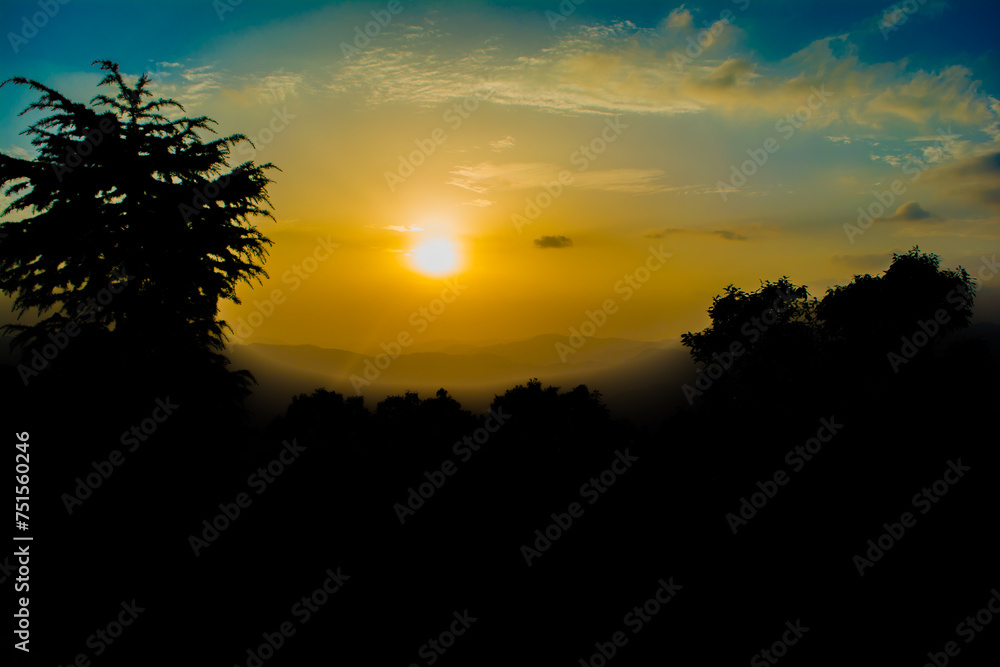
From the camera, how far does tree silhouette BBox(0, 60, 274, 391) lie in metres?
15.3

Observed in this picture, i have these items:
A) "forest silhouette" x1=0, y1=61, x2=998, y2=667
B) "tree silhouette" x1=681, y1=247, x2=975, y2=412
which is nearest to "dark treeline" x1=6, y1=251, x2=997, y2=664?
"forest silhouette" x1=0, y1=61, x2=998, y2=667

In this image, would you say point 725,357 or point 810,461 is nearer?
point 810,461

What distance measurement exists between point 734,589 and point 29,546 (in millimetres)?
20042

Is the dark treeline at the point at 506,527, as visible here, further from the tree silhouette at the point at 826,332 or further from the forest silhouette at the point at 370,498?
the tree silhouette at the point at 826,332

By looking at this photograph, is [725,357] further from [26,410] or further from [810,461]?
[26,410]

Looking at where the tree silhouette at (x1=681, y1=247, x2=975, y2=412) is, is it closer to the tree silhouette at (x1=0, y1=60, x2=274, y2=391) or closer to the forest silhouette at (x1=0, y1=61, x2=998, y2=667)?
the forest silhouette at (x1=0, y1=61, x2=998, y2=667)

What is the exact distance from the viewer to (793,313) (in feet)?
96.4

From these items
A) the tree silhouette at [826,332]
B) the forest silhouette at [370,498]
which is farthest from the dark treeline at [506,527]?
the tree silhouette at [826,332]

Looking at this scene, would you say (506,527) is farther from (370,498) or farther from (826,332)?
(826,332)

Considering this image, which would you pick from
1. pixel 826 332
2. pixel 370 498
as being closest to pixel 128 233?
pixel 370 498

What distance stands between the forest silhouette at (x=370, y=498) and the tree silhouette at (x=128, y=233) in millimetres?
76

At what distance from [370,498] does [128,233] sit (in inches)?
495

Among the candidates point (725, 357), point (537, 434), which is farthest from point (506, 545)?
point (725, 357)

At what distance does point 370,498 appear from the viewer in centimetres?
1570
